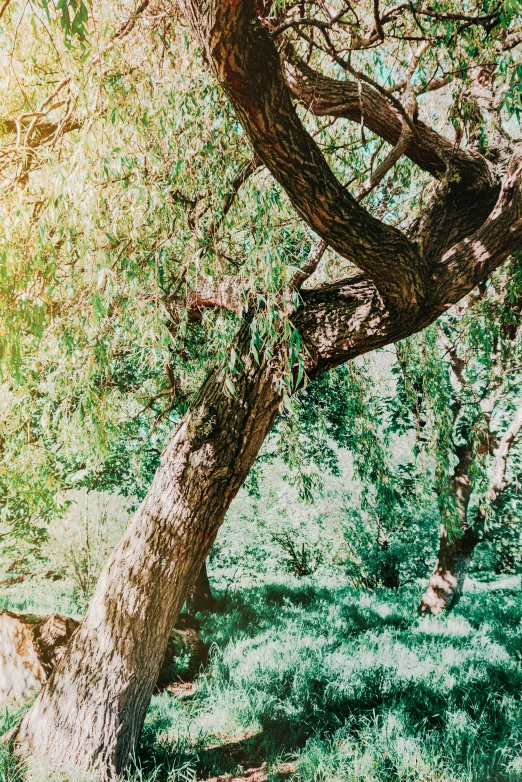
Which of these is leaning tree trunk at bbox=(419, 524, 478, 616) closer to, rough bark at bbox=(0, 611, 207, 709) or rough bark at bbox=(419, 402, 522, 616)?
rough bark at bbox=(419, 402, 522, 616)

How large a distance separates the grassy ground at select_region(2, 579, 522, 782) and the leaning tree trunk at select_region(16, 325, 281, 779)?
316 millimetres

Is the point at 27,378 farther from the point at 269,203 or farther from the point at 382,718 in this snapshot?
the point at 382,718

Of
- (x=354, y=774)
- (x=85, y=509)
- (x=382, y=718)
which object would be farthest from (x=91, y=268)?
(x=85, y=509)

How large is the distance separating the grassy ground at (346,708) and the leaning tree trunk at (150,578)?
32cm

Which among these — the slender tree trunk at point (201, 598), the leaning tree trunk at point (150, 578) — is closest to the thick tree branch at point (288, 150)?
the leaning tree trunk at point (150, 578)

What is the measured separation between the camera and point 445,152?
358 centimetres

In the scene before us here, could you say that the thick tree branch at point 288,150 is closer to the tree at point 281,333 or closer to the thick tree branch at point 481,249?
the tree at point 281,333

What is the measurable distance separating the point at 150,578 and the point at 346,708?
1.92 metres

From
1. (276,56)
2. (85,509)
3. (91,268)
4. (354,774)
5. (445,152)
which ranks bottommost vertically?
(354,774)

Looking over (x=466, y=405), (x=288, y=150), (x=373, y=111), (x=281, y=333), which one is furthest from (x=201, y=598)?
(x=288, y=150)

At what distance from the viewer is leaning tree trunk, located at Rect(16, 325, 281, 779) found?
9.66 feet

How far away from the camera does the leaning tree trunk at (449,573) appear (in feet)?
23.6

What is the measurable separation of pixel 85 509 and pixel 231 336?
269 inches

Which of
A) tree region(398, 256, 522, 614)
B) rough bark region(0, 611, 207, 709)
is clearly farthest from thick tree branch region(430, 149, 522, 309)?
rough bark region(0, 611, 207, 709)
